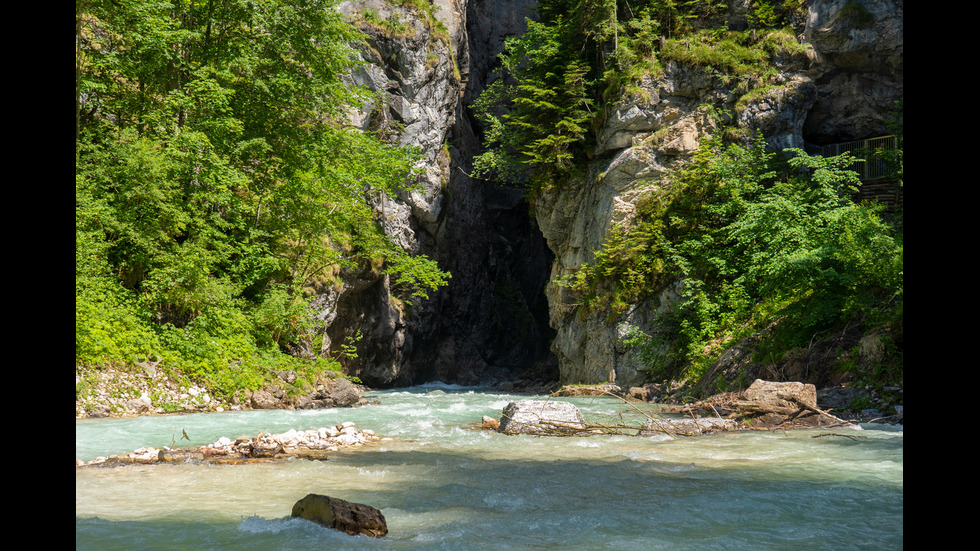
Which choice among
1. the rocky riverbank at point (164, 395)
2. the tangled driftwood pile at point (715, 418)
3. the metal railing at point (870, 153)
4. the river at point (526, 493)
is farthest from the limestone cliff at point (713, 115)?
the river at point (526, 493)

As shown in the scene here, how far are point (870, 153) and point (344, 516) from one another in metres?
21.0

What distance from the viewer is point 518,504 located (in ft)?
17.5

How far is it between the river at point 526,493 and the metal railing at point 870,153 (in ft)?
43.0

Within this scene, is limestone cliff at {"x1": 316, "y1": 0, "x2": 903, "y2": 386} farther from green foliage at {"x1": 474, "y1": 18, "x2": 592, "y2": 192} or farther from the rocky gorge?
green foliage at {"x1": 474, "y1": 18, "x2": 592, "y2": 192}

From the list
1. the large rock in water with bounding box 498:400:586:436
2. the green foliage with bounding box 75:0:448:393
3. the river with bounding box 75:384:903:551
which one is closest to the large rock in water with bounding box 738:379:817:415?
the river with bounding box 75:384:903:551

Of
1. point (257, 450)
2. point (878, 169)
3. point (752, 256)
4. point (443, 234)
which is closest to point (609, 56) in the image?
point (752, 256)

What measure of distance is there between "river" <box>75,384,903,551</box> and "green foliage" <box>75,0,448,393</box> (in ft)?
11.3

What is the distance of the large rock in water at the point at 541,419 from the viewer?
9703 mm

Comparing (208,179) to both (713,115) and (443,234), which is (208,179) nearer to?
(713,115)

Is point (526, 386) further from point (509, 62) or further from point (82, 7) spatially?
point (82, 7)

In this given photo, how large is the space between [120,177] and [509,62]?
16.8 metres

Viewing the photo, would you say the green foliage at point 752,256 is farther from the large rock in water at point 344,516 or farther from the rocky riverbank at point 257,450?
the large rock in water at point 344,516
